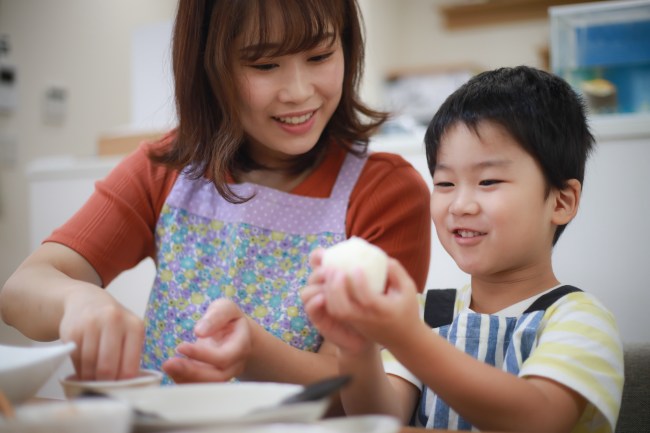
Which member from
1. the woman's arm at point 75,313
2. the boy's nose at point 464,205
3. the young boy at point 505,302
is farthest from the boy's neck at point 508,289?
the woman's arm at point 75,313

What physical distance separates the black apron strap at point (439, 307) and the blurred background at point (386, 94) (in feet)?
1.55

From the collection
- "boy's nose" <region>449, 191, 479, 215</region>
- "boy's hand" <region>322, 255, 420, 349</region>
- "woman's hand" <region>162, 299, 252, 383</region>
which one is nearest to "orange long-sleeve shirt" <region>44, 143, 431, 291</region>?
"boy's nose" <region>449, 191, 479, 215</region>

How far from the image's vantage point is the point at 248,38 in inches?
43.8

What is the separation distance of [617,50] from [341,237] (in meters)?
1.31

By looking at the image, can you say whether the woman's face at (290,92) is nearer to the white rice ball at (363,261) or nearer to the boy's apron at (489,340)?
the boy's apron at (489,340)

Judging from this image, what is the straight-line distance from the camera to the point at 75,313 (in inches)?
29.8

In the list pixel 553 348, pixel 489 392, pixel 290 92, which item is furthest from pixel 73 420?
pixel 290 92

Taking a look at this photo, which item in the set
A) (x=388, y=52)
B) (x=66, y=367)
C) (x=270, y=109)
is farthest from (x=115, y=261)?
(x=388, y=52)

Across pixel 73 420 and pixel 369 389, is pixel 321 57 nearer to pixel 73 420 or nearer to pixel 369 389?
pixel 369 389

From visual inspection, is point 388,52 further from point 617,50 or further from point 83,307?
point 83,307

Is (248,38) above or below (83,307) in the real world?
→ above

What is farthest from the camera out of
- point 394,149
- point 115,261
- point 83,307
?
point 394,149

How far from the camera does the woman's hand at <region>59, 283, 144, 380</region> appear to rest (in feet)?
2.21

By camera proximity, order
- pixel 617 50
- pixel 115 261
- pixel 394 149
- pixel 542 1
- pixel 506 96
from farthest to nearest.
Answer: pixel 542 1 → pixel 617 50 → pixel 394 149 → pixel 115 261 → pixel 506 96
